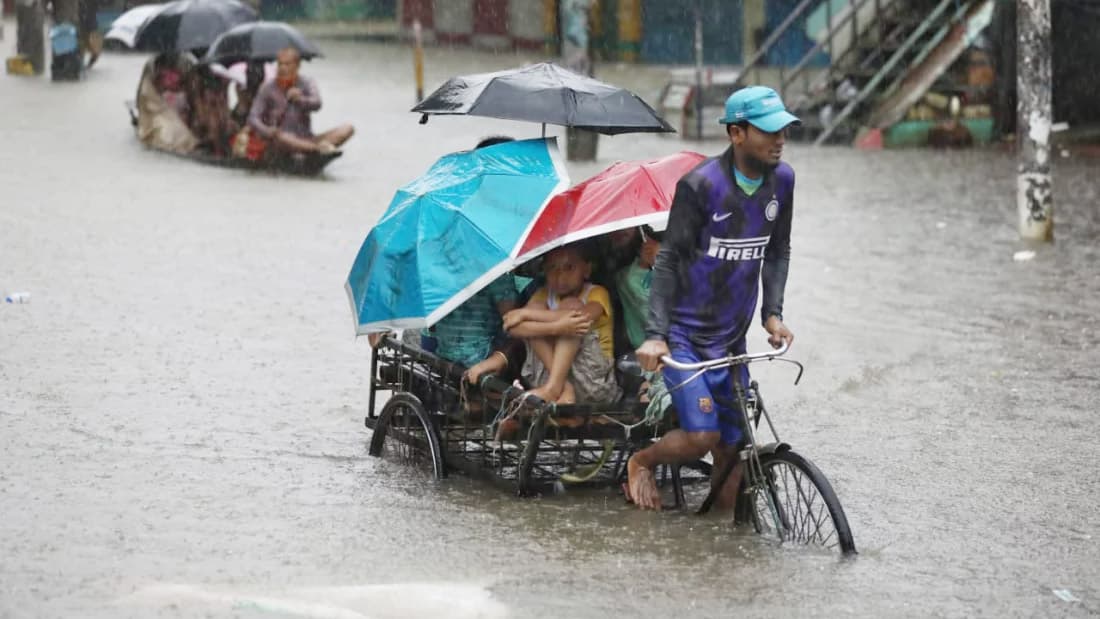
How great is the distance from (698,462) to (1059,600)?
2007mm

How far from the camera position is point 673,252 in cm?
675

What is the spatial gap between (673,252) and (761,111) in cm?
64

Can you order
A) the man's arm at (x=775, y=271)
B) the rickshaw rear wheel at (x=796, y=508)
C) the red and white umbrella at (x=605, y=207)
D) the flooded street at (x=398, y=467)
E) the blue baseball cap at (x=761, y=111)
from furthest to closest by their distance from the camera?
1. the red and white umbrella at (x=605, y=207)
2. the man's arm at (x=775, y=271)
3. the blue baseball cap at (x=761, y=111)
4. the rickshaw rear wheel at (x=796, y=508)
5. the flooded street at (x=398, y=467)

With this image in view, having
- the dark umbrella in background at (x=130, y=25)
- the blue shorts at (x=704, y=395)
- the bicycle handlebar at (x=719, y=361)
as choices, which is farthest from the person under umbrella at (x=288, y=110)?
the bicycle handlebar at (x=719, y=361)

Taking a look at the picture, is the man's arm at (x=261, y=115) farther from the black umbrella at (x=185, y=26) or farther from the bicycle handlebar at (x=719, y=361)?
the bicycle handlebar at (x=719, y=361)

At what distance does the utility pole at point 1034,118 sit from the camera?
14.4 m

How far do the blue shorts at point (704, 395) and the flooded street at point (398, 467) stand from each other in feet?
1.58

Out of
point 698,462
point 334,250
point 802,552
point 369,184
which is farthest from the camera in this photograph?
point 369,184

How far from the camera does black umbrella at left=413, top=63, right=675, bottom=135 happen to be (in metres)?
7.78

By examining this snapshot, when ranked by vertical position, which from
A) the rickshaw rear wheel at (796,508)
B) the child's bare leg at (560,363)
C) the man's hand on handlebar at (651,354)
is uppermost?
the man's hand on handlebar at (651,354)

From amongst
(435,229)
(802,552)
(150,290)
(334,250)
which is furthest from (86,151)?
(802,552)

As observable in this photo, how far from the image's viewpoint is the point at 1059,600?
621cm

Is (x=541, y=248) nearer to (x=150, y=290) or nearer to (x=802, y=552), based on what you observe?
(x=802, y=552)

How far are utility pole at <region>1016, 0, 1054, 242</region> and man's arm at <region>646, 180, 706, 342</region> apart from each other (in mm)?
8511
